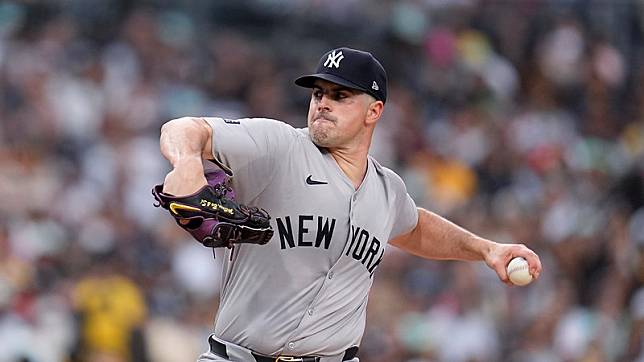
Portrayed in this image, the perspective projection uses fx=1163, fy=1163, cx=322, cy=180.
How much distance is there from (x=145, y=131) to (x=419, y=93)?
2.98m

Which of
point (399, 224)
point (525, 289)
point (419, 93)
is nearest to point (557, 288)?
point (525, 289)

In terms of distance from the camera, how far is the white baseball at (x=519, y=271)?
4.90 m

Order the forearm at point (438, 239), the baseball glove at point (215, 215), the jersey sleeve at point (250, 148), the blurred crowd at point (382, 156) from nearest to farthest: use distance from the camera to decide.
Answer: the baseball glove at point (215, 215)
the jersey sleeve at point (250, 148)
the forearm at point (438, 239)
the blurred crowd at point (382, 156)

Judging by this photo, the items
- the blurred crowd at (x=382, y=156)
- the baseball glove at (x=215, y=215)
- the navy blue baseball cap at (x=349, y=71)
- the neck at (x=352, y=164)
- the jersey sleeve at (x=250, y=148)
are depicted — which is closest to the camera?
the baseball glove at (x=215, y=215)

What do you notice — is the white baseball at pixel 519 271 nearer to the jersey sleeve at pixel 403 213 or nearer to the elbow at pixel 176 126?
the jersey sleeve at pixel 403 213

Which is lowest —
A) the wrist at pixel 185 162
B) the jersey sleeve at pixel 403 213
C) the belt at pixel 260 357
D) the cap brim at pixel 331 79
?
the belt at pixel 260 357

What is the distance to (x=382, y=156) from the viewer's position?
10961 mm

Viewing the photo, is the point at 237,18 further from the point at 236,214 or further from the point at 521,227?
the point at 236,214

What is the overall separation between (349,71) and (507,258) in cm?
111

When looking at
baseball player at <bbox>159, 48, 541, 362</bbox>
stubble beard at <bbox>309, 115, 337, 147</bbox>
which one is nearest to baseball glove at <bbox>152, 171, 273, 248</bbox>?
baseball player at <bbox>159, 48, 541, 362</bbox>

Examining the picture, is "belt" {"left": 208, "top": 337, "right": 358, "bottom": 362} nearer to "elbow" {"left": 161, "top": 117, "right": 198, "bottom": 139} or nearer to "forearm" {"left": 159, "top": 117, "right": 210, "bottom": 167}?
"forearm" {"left": 159, "top": 117, "right": 210, "bottom": 167}

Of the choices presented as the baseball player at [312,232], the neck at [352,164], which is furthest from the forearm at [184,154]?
the neck at [352,164]

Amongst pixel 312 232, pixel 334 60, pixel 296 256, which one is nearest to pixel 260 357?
pixel 296 256

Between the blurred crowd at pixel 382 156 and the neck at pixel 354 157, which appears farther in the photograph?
the blurred crowd at pixel 382 156
